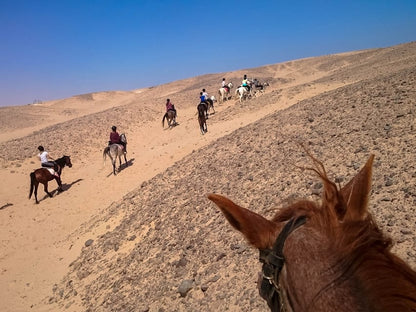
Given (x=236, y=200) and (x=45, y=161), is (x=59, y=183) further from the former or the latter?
(x=236, y=200)

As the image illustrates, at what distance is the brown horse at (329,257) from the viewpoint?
1027 mm

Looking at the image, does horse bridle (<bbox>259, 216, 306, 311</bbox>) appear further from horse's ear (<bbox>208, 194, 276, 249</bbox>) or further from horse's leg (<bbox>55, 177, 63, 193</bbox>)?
horse's leg (<bbox>55, 177, 63, 193</bbox>)

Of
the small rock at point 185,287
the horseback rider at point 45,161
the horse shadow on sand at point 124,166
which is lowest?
the small rock at point 185,287

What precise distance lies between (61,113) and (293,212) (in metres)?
56.8

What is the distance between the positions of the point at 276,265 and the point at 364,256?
Result: 0.41 metres

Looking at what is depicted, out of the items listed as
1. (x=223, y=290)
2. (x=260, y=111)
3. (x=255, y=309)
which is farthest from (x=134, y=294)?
(x=260, y=111)

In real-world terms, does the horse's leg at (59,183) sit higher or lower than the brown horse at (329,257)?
lower

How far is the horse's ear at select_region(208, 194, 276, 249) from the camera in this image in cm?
151

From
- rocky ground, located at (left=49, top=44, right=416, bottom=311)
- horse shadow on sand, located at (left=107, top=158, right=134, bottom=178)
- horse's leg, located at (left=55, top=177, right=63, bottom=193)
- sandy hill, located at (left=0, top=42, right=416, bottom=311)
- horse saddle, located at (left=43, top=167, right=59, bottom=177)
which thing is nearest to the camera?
rocky ground, located at (left=49, top=44, right=416, bottom=311)

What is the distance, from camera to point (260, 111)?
16531mm

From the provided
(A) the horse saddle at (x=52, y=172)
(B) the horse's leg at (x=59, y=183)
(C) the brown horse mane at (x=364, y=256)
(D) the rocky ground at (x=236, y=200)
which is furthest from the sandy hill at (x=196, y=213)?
(A) the horse saddle at (x=52, y=172)

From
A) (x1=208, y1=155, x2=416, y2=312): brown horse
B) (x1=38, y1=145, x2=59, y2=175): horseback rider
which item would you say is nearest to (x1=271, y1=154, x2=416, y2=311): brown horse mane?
(x1=208, y1=155, x2=416, y2=312): brown horse

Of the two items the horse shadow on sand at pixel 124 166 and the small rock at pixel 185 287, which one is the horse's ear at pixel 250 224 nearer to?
the small rock at pixel 185 287

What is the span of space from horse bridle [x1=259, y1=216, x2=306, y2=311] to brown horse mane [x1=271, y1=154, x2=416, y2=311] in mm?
89
